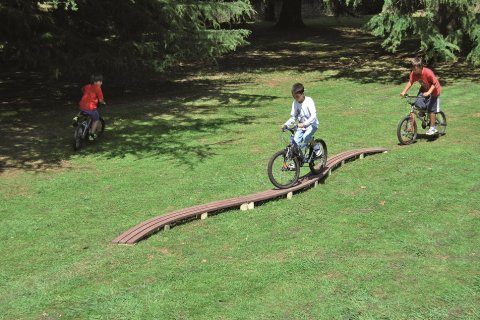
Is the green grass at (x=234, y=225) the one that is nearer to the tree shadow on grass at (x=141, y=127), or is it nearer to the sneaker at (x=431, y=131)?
the tree shadow on grass at (x=141, y=127)

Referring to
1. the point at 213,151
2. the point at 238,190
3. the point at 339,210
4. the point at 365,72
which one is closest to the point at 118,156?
the point at 213,151

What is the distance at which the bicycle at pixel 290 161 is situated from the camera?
10.1 m

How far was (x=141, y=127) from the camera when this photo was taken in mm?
16188

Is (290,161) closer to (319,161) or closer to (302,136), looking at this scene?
(302,136)

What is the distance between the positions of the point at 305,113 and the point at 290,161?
891mm

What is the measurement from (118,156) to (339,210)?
235 inches

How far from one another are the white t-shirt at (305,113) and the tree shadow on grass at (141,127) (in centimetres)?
318

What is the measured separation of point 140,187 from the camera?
11.1 meters

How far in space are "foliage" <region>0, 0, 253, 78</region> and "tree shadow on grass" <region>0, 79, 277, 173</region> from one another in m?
1.40

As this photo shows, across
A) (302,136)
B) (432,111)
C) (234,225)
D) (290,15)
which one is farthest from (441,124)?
(290,15)

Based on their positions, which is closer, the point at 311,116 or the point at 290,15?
the point at 311,116

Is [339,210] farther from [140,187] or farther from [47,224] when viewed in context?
[47,224]

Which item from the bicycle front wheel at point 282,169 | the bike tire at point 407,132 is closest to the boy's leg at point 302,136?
the bicycle front wheel at point 282,169

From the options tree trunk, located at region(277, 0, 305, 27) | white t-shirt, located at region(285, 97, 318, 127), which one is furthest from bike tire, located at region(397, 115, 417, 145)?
tree trunk, located at region(277, 0, 305, 27)
